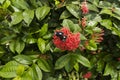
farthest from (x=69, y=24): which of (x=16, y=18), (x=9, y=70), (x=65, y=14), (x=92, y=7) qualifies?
(x=9, y=70)

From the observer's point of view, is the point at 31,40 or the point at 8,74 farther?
the point at 31,40

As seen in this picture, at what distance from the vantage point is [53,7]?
2223mm

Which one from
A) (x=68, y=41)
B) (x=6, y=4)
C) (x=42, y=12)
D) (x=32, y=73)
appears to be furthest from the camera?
(x=6, y=4)

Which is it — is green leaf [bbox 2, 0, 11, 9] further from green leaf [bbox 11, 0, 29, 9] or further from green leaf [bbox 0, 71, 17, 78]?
green leaf [bbox 0, 71, 17, 78]

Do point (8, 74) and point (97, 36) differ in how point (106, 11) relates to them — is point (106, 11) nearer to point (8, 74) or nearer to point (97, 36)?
point (97, 36)

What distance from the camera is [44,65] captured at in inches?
78.4

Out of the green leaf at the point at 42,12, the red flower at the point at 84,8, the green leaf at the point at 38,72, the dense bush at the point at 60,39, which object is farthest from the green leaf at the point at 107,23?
the green leaf at the point at 38,72

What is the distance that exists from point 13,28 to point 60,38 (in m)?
0.40

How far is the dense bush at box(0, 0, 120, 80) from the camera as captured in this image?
75.8 inches

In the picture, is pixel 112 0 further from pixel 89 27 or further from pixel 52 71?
pixel 52 71

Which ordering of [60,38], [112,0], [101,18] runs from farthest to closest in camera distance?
[112,0] → [101,18] → [60,38]

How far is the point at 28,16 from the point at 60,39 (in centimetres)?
32

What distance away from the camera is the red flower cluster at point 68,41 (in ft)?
5.94

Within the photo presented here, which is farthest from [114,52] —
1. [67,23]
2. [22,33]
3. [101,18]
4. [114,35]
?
[22,33]
